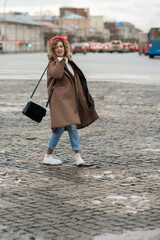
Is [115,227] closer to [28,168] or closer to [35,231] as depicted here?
[35,231]

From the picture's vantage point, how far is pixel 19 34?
127m

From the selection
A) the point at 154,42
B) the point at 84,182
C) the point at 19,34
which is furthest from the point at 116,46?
the point at 84,182

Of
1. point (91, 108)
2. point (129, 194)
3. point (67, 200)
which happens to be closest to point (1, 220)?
point (67, 200)

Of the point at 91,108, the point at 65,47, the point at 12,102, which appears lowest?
the point at 12,102

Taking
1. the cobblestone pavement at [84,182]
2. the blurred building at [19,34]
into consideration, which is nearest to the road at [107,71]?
the cobblestone pavement at [84,182]

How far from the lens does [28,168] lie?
671 cm

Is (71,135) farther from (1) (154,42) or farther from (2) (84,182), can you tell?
(1) (154,42)

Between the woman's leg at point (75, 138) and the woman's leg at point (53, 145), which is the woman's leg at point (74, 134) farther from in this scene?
the woman's leg at point (53, 145)

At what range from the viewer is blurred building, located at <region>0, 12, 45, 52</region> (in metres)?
119

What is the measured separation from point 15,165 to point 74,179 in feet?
3.04

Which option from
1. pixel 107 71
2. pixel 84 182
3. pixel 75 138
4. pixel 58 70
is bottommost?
pixel 107 71

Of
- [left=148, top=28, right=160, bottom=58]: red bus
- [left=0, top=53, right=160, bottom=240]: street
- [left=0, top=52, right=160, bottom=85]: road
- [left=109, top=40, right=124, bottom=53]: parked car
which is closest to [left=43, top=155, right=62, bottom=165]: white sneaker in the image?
[left=0, top=53, right=160, bottom=240]: street

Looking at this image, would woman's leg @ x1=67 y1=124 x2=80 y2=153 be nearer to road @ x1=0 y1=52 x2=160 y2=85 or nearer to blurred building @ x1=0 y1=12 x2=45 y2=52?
road @ x1=0 y1=52 x2=160 y2=85

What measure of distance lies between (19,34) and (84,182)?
402ft
